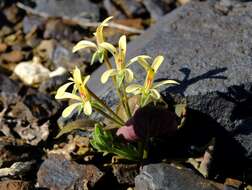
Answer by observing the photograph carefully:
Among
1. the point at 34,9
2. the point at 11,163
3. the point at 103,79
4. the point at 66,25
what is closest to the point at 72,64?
the point at 66,25

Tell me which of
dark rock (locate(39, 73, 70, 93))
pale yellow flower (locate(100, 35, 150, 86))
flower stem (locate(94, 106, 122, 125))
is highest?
pale yellow flower (locate(100, 35, 150, 86))

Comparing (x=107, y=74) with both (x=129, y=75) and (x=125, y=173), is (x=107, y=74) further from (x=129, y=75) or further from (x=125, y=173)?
(x=125, y=173)

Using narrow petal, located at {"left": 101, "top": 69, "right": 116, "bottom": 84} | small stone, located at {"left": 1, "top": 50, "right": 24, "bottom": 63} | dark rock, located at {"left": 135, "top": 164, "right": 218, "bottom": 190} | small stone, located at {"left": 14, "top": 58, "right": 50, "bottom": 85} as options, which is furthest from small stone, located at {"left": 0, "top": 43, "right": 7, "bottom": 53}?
dark rock, located at {"left": 135, "top": 164, "right": 218, "bottom": 190}

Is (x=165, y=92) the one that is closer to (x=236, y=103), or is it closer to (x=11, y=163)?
(x=236, y=103)

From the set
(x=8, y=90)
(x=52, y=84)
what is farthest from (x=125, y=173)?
(x=8, y=90)

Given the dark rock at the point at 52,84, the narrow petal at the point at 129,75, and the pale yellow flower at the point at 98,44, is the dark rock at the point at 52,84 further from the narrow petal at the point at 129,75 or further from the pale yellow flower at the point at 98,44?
the narrow petal at the point at 129,75

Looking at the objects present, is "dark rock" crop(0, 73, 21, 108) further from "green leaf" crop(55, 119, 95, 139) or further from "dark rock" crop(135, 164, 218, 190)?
"dark rock" crop(135, 164, 218, 190)
